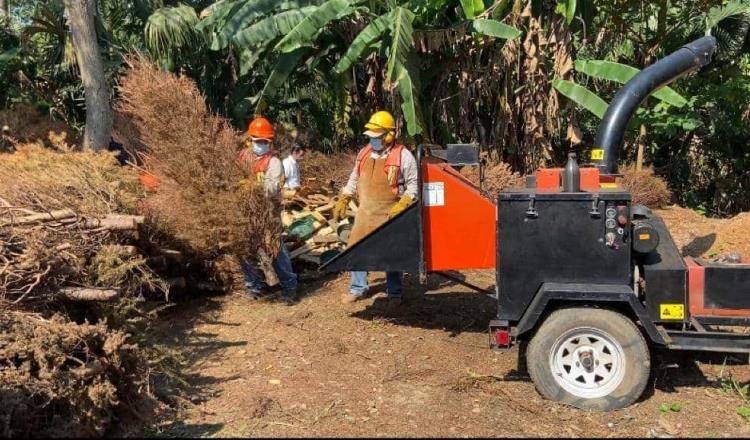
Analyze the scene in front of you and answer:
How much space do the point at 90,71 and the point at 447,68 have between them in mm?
6162

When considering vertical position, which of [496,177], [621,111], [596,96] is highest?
[596,96]

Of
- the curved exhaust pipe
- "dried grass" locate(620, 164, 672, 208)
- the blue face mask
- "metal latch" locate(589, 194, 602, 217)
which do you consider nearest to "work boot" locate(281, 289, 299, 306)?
the blue face mask

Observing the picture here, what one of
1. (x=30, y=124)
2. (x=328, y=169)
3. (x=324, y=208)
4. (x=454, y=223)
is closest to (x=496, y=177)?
(x=328, y=169)

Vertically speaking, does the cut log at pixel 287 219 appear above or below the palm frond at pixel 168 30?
below

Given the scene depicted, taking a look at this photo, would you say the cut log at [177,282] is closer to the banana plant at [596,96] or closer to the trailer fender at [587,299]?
the trailer fender at [587,299]

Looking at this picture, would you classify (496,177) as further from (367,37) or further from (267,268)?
(267,268)

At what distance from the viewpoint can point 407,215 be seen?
5.05m

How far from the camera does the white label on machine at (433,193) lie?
491 cm

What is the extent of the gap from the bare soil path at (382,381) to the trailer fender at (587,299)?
1.48ft

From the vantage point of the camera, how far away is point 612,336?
4160 millimetres

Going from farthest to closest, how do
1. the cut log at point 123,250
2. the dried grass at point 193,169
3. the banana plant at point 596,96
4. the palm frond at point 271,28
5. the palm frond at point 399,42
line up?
1. the palm frond at point 271,28
2. the banana plant at point 596,96
3. the palm frond at point 399,42
4. the dried grass at point 193,169
5. the cut log at point 123,250

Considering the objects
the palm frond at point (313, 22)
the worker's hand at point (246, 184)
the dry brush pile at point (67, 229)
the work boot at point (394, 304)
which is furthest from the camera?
the palm frond at point (313, 22)

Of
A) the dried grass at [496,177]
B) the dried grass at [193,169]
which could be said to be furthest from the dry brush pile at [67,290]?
the dried grass at [496,177]

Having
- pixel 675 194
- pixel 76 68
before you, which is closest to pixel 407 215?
pixel 76 68
